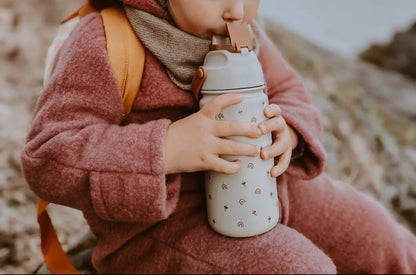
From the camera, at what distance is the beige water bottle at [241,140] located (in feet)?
2.26

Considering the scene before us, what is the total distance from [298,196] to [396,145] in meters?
1.22

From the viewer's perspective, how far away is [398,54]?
12.3 feet

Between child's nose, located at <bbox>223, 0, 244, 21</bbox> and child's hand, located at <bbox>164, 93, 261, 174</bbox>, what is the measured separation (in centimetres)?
15

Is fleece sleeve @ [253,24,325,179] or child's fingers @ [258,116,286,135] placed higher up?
child's fingers @ [258,116,286,135]

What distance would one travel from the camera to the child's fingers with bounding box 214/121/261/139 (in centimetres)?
69

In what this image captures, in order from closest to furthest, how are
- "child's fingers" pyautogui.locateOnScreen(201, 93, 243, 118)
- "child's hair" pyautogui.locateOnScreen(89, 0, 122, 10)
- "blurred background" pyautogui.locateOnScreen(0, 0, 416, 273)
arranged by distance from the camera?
"child's fingers" pyautogui.locateOnScreen(201, 93, 243, 118), "child's hair" pyautogui.locateOnScreen(89, 0, 122, 10), "blurred background" pyautogui.locateOnScreen(0, 0, 416, 273)

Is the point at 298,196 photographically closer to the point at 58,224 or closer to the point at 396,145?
the point at 58,224

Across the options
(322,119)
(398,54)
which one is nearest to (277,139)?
(322,119)

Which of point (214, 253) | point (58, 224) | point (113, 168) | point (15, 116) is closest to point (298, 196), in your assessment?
point (214, 253)

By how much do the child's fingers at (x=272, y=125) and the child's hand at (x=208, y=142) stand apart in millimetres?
17

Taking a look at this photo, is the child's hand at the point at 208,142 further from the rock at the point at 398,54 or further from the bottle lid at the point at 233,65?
the rock at the point at 398,54

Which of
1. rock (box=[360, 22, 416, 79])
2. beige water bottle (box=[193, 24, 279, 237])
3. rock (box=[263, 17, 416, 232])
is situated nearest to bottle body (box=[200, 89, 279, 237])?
beige water bottle (box=[193, 24, 279, 237])

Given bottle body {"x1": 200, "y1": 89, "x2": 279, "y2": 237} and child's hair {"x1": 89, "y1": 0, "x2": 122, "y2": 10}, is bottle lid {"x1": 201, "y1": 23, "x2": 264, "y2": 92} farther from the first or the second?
child's hair {"x1": 89, "y1": 0, "x2": 122, "y2": 10}

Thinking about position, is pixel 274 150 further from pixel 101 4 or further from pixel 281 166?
pixel 101 4
